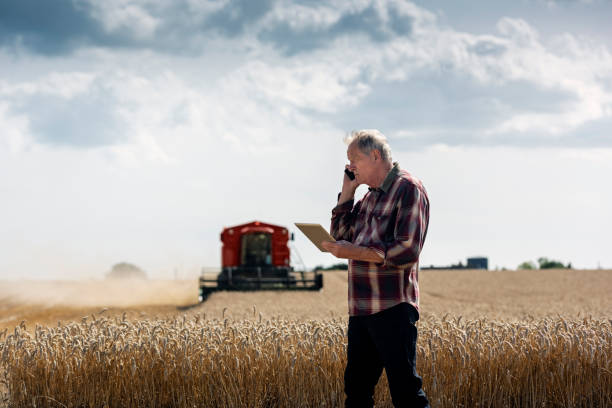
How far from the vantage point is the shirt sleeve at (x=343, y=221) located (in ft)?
14.1

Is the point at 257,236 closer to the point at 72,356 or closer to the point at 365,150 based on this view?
the point at 72,356

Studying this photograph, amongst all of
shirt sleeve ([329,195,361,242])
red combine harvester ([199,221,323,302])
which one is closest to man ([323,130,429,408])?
shirt sleeve ([329,195,361,242])

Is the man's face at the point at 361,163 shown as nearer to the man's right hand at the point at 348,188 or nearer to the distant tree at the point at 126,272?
the man's right hand at the point at 348,188

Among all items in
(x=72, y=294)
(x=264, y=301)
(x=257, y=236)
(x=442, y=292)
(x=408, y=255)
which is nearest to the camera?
(x=408, y=255)

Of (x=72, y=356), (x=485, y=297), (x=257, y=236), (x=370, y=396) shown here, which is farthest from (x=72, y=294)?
(x=370, y=396)

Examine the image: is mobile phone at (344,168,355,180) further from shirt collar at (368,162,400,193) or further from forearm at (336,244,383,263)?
forearm at (336,244,383,263)

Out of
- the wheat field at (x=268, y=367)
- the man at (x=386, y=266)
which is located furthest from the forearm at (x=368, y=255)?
the wheat field at (x=268, y=367)

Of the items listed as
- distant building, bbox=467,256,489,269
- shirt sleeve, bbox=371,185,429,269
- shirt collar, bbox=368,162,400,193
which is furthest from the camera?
distant building, bbox=467,256,489,269

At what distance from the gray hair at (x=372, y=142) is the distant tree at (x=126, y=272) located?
5654cm

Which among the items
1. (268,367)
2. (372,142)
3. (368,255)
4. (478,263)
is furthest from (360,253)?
(478,263)

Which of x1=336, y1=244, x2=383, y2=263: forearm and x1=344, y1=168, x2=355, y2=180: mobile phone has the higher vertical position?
x1=344, y1=168, x2=355, y2=180: mobile phone

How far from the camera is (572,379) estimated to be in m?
6.39

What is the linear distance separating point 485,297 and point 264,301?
12.2 metres

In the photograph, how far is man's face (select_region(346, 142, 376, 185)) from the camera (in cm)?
400
